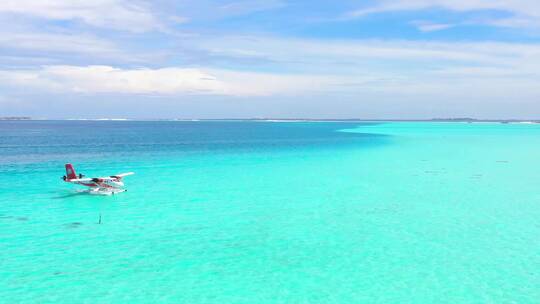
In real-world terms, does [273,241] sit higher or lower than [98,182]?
A: lower

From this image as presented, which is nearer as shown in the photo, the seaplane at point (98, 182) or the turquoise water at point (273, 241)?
the turquoise water at point (273, 241)

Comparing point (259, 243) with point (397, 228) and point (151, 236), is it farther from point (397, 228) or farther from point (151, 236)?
point (397, 228)

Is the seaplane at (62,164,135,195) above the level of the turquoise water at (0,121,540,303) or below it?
above

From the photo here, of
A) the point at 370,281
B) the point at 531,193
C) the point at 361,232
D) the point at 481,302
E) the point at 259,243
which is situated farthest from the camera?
the point at 531,193

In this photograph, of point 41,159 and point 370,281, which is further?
point 41,159

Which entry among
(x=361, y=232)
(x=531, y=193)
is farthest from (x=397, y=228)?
(x=531, y=193)

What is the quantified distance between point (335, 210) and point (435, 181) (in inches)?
689

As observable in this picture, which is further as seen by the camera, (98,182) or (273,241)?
(98,182)

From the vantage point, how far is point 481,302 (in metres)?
→ 16.4

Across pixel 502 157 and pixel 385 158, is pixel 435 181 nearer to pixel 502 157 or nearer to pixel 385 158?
pixel 385 158

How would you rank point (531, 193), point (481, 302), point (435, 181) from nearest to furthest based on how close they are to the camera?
1. point (481, 302)
2. point (531, 193)
3. point (435, 181)

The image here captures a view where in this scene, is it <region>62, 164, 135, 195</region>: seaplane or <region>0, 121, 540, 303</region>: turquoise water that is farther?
<region>62, 164, 135, 195</region>: seaplane

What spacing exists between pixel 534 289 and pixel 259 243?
12.7m

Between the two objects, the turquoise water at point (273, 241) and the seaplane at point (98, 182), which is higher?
the seaplane at point (98, 182)
